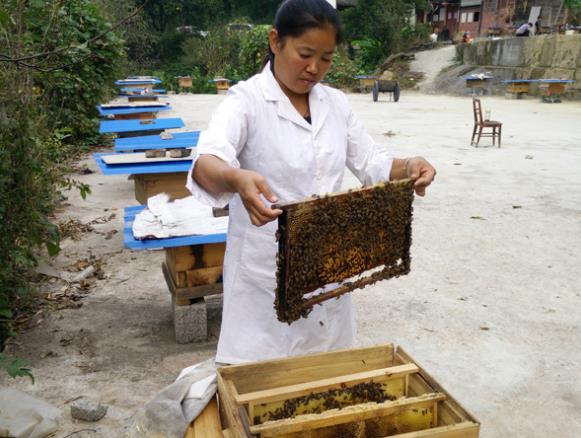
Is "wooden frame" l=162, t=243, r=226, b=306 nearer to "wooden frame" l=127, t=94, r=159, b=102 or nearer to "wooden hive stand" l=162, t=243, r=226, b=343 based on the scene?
"wooden hive stand" l=162, t=243, r=226, b=343

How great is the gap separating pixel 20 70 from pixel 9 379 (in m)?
2.27

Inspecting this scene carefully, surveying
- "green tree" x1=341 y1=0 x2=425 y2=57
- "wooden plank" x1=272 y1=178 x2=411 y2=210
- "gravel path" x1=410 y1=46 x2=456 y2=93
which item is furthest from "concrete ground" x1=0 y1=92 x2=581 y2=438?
"green tree" x1=341 y1=0 x2=425 y2=57

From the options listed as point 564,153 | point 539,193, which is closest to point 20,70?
point 539,193

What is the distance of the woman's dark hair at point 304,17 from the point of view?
190 cm

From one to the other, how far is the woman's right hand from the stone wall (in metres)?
23.6

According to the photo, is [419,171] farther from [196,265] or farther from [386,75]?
[386,75]

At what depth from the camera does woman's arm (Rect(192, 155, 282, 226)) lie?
1563mm

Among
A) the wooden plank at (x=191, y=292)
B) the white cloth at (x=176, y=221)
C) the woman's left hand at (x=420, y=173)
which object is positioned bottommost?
the wooden plank at (x=191, y=292)

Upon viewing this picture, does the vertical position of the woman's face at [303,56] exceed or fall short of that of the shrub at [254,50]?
it exceeds it

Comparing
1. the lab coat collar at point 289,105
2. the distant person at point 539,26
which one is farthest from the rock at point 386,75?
the lab coat collar at point 289,105

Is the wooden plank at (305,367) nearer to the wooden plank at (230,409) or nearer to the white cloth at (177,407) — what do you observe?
A: the wooden plank at (230,409)

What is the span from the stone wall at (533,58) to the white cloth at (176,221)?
2167cm

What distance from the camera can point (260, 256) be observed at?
81.8 inches

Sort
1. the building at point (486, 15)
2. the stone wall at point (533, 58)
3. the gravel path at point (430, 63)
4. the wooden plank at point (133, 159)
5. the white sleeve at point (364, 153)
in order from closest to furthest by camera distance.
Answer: the white sleeve at point (364, 153) < the wooden plank at point (133, 159) < the stone wall at point (533, 58) < the gravel path at point (430, 63) < the building at point (486, 15)
